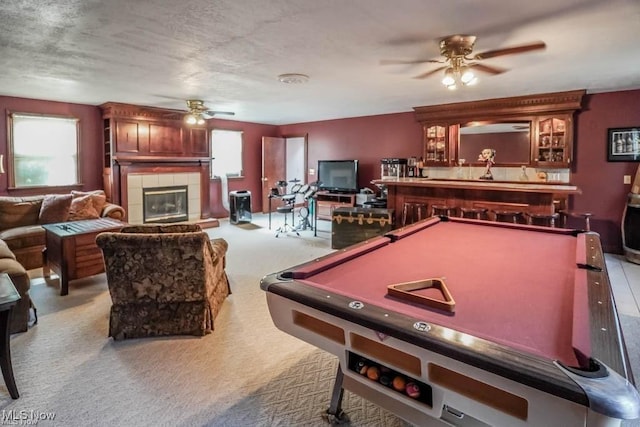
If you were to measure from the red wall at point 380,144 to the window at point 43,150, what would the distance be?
0.13 m

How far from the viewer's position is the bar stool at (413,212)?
5.34m

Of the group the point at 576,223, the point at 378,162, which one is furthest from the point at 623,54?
the point at 378,162

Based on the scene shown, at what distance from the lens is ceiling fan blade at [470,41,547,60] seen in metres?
3.20

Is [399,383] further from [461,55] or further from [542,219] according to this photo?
[542,219]

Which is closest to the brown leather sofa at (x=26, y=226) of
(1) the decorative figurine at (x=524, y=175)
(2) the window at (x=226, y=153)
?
(2) the window at (x=226, y=153)

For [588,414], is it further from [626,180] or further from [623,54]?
[626,180]

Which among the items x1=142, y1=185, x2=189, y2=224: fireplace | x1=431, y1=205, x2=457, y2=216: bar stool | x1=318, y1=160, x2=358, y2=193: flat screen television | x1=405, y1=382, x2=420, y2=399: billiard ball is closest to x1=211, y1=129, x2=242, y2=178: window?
x1=142, y1=185, x2=189, y2=224: fireplace

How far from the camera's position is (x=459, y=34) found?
9.66 ft

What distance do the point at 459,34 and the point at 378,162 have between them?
16.2ft

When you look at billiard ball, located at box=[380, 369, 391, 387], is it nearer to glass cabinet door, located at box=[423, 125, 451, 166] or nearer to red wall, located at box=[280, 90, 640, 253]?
red wall, located at box=[280, 90, 640, 253]

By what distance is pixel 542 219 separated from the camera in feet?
14.8

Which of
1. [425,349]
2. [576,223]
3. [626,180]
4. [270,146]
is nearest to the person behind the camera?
[425,349]

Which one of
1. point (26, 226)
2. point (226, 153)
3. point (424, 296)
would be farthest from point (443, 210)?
point (26, 226)

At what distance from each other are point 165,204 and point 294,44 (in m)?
5.15
